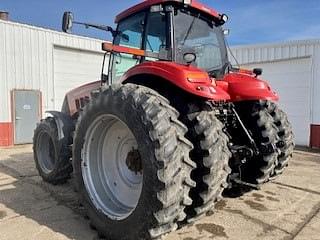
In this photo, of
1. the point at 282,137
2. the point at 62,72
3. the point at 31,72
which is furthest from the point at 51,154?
the point at 62,72

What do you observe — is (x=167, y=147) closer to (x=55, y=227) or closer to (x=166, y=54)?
(x=166, y=54)

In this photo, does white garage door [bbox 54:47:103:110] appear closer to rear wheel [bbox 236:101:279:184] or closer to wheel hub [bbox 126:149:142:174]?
rear wheel [bbox 236:101:279:184]

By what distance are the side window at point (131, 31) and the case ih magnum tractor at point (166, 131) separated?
0.05 feet

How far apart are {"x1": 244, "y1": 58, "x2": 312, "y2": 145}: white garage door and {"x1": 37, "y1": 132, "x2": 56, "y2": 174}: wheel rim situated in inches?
340

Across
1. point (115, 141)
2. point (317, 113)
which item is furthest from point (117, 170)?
point (317, 113)

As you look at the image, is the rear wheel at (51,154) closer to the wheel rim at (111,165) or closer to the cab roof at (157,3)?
the wheel rim at (111,165)

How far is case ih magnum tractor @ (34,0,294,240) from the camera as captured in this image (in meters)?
3.08

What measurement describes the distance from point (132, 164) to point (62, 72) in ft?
30.3

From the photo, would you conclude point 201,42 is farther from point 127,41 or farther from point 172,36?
point 127,41

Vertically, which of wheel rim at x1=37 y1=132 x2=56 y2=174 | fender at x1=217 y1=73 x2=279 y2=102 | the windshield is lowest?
wheel rim at x1=37 y1=132 x2=56 y2=174

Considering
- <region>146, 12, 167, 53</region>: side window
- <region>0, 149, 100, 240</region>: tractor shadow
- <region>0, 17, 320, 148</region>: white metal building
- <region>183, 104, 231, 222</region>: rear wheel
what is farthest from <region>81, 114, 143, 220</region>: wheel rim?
<region>0, 17, 320, 148</region>: white metal building

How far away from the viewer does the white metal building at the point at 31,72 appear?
10.4 meters

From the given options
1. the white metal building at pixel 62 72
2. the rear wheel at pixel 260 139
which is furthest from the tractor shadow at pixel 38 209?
the white metal building at pixel 62 72

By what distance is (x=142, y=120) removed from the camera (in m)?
3.18
